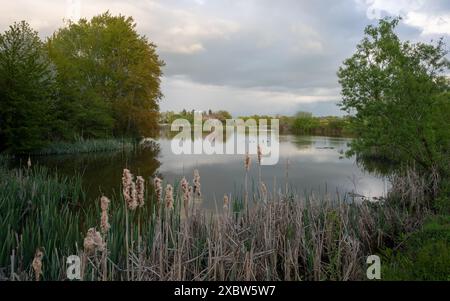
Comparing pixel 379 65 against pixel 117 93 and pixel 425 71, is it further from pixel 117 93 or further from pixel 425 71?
pixel 117 93

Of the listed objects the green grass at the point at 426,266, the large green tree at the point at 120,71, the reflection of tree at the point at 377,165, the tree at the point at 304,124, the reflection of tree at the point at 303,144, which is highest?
the large green tree at the point at 120,71

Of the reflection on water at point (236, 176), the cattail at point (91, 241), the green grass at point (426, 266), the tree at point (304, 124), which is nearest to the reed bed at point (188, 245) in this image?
the cattail at point (91, 241)

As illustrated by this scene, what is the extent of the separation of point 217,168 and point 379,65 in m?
11.4

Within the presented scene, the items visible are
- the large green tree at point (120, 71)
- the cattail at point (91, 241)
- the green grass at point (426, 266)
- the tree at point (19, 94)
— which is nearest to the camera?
the cattail at point (91, 241)

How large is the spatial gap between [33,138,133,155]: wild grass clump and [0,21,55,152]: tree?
2118mm

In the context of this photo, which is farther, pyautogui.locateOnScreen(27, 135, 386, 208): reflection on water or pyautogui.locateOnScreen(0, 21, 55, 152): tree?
pyautogui.locateOnScreen(0, 21, 55, 152): tree

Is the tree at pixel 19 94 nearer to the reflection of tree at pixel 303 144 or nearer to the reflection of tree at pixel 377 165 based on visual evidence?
the reflection of tree at pixel 377 165

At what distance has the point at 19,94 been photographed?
18062 mm

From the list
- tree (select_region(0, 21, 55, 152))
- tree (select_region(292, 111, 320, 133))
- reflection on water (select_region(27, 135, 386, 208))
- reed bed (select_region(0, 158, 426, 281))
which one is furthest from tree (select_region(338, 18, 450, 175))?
tree (select_region(292, 111, 320, 133))

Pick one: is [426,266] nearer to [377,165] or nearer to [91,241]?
[91,241]

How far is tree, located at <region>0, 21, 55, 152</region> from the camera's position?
17734 millimetres

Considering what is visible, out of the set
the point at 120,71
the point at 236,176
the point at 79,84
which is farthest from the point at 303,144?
the point at 79,84

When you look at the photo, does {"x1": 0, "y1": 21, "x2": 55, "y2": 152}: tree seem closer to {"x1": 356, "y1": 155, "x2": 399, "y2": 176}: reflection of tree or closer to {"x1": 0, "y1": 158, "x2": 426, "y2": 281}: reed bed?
{"x1": 0, "y1": 158, "x2": 426, "y2": 281}: reed bed

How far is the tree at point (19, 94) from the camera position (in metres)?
17.7
